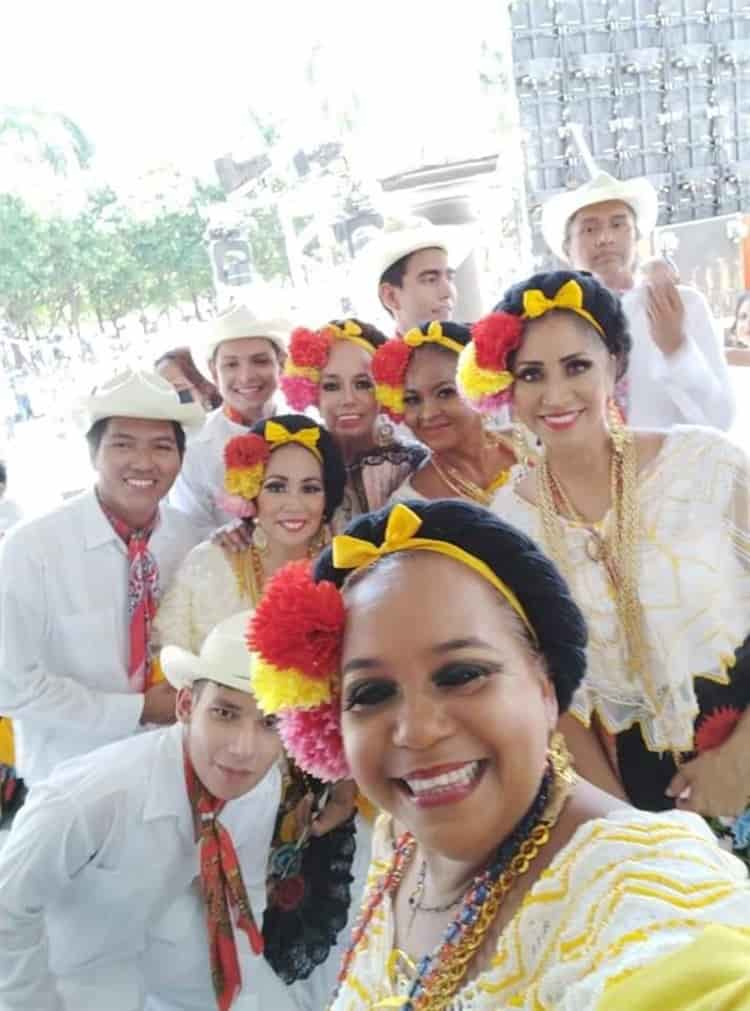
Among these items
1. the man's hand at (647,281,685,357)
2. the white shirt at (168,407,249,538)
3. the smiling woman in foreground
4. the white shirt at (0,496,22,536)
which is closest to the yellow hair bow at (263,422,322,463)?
the white shirt at (168,407,249,538)

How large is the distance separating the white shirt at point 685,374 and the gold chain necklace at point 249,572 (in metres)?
1.29

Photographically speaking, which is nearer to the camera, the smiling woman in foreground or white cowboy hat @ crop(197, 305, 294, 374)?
the smiling woman in foreground

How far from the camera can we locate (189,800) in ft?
6.40

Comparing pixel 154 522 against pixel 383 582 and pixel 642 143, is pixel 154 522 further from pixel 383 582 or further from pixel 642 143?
pixel 642 143

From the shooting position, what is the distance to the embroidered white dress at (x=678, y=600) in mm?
1812

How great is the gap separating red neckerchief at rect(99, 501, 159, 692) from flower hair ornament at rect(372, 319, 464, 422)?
0.75 metres

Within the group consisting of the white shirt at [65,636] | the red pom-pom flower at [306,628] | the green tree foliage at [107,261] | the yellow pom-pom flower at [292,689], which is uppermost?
the green tree foliage at [107,261]

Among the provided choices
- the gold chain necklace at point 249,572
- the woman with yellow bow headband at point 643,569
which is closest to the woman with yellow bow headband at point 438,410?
the gold chain necklace at point 249,572

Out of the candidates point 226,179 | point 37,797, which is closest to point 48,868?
point 37,797

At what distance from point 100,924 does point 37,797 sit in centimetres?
32

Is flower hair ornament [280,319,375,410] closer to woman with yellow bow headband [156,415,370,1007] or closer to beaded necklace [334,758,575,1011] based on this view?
woman with yellow bow headband [156,415,370,1007]

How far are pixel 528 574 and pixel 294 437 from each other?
61.8 inches

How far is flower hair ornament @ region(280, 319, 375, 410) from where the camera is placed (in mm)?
2793

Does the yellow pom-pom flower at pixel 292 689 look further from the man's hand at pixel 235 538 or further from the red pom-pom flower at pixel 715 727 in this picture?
the man's hand at pixel 235 538
